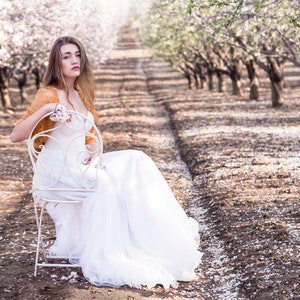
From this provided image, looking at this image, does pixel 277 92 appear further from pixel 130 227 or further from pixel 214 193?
pixel 130 227

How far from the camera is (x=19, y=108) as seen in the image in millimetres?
26516

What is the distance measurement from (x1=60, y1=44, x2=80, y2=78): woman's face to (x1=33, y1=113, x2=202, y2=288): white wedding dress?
422 millimetres

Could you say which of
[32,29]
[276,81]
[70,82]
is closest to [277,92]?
[276,81]

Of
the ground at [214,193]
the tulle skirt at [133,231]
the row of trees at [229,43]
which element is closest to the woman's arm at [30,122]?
the tulle skirt at [133,231]

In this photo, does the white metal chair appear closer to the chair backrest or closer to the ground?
the chair backrest

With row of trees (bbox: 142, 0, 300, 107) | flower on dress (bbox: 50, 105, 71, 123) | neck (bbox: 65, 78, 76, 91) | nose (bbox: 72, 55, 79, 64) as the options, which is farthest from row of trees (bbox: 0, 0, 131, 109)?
flower on dress (bbox: 50, 105, 71, 123)

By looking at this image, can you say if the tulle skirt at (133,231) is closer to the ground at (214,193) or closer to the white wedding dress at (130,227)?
the white wedding dress at (130,227)

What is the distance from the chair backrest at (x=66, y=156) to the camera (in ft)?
17.9

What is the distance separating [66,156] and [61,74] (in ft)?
2.28

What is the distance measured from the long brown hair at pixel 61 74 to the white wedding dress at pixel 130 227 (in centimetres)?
24

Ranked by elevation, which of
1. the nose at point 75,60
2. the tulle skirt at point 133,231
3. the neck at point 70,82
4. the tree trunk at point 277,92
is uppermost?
the nose at point 75,60

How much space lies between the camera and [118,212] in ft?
17.7

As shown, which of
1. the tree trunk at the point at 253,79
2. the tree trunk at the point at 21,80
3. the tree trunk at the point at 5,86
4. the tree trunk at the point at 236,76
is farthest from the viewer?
the tree trunk at the point at 21,80

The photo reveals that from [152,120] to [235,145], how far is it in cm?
685
